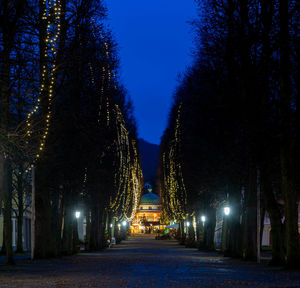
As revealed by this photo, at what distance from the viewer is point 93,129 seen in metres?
42.2

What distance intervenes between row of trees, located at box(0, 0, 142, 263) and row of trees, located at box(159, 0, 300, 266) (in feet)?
20.3

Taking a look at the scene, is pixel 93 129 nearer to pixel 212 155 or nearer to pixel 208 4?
pixel 212 155

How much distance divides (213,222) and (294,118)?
1434 inches

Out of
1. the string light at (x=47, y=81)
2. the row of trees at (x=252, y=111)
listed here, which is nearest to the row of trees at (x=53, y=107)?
the string light at (x=47, y=81)

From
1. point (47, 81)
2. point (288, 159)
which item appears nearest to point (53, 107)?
point (47, 81)

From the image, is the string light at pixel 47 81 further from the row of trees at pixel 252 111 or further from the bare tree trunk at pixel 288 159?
the bare tree trunk at pixel 288 159

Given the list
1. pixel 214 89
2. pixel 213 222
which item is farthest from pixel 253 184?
pixel 213 222

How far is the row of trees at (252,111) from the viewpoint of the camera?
25625 mm

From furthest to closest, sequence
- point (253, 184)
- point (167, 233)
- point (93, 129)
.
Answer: point (167, 233)
point (93, 129)
point (253, 184)

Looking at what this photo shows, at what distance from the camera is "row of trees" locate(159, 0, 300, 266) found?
84.1 ft

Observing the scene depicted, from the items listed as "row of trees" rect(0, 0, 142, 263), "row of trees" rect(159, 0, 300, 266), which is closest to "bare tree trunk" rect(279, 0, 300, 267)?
"row of trees" rect(159, 0, 300, 266)

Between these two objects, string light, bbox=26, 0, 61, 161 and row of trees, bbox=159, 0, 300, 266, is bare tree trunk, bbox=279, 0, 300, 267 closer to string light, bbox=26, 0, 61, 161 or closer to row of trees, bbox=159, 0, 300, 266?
row of trees, bbox=159, 0, 300, 266

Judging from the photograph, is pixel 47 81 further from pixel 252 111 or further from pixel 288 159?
pixel 288 159

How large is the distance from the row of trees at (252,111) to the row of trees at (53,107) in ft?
20.3
